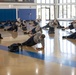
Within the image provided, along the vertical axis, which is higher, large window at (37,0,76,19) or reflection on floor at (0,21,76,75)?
large window at (37,0,76,19)

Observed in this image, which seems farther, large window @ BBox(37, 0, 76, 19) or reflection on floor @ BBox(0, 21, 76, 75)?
large window @ BBox(37, 0, 76, 19)

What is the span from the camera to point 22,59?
9.48 metres

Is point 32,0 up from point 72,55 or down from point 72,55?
up

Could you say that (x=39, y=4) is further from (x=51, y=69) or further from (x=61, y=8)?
(x=51, y=69)

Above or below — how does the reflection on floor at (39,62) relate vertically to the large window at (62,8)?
below

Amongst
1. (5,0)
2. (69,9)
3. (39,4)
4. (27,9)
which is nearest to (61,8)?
(69,9)

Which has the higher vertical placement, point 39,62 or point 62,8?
point 62,8

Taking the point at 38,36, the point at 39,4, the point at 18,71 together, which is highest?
the point at 39,4

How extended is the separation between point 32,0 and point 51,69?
103 feet

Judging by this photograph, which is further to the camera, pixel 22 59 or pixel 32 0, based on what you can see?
pixel 32 0

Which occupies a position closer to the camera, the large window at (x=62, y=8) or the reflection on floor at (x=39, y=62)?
the reflection on floor at (x=39, y=62)

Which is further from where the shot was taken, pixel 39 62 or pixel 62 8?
pixel 62 8

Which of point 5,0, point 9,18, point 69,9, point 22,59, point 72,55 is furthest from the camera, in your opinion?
point 69,9

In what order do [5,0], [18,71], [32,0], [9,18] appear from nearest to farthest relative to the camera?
[18,71], [9,18], [5,0], [32,0]
